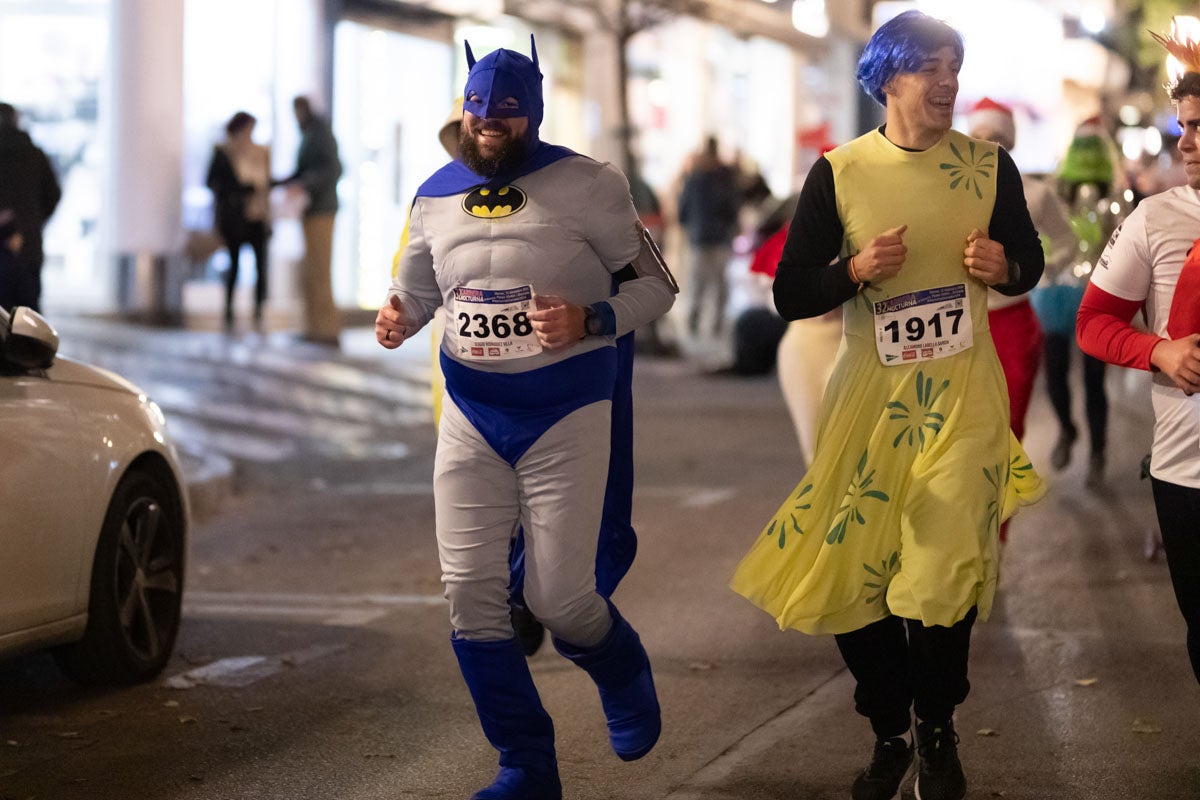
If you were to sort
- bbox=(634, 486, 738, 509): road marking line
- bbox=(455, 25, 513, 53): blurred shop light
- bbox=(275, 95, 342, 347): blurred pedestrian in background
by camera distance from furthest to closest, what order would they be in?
bbox=(455, 25, 513, 53): blurred shop light < bbox=(275, 95, 342, 347): blurred pedestrian in background < bbox=(634, 486, 738, 509): road marking line

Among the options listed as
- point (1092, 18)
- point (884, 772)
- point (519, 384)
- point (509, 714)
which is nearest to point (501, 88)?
point (519, 384)

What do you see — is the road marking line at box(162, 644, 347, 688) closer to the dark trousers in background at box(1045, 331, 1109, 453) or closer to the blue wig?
the blue wig

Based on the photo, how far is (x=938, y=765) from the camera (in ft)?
16.2

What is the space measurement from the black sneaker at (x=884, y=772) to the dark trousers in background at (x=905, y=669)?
34mm

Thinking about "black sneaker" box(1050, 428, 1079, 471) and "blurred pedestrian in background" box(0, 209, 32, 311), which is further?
"black sneaker" box(1050, 428, 1079, 471)

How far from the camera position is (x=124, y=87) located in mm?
19891

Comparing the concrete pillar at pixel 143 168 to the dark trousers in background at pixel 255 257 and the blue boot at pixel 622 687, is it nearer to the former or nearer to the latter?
the dark trousers in background at pixel 255 257

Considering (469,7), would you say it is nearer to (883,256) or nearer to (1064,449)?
(1064,449)

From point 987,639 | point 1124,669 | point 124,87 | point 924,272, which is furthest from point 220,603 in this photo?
point 124,87

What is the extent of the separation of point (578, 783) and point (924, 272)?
1.74 metres

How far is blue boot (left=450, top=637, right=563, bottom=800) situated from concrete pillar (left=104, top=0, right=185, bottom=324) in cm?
1539

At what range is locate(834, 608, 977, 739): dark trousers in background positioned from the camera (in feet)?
16.3

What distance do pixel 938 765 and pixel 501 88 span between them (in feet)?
6.67

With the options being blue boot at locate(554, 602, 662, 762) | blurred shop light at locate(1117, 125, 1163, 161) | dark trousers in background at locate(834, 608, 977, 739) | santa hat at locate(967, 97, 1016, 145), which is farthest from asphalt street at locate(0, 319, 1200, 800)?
blurred shop light at locate(1117, 125, 1163, 161)
